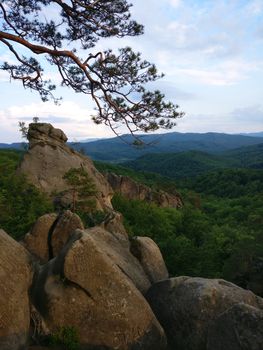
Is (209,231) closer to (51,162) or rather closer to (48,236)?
(51,162)

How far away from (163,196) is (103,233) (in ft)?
219

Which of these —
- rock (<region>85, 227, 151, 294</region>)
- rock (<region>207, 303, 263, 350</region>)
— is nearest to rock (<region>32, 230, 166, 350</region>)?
rock (<region>85, 227, 151, 294</region>)

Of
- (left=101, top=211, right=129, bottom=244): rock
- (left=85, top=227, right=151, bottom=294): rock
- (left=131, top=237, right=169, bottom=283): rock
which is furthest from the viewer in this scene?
(left=101, top=211, right=129, bottom=244): rock

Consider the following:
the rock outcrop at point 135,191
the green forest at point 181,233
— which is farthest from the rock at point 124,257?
the rock outcrop at point 135,191

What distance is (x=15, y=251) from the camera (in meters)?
12.0

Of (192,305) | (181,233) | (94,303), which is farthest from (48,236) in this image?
(181,233)

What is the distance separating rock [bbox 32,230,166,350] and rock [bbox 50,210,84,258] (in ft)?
Answer: 12.9

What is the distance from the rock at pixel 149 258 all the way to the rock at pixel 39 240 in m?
3.68

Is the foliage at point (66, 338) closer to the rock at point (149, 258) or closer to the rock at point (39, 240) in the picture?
the rock at point (39, 240)

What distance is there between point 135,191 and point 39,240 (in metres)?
62.5

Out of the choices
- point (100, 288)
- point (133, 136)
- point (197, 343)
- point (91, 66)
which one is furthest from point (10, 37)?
point (197, 343)

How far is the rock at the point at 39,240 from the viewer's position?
1623cm

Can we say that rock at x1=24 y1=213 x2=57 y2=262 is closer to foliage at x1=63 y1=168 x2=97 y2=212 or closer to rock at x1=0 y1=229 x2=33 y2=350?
rock at x1=0 y1=229 x2=33 y2=350

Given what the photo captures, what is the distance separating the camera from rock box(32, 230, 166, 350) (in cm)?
1172
